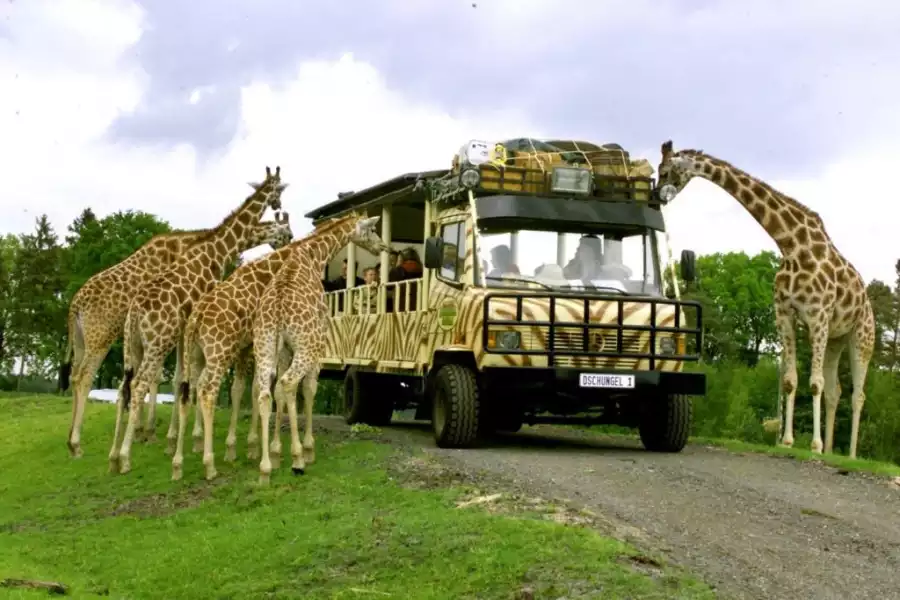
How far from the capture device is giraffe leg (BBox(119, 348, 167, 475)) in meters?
14.5

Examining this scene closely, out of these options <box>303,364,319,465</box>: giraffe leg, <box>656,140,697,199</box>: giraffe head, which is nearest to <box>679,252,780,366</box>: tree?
<box>656,140,697,199</box>: giraffe head

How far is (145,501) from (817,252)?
8.97 m

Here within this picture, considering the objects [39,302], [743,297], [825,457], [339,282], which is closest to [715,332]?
[743,297]

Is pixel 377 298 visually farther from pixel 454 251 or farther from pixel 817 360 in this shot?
pixel 817 360

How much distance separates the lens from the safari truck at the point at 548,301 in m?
13.8

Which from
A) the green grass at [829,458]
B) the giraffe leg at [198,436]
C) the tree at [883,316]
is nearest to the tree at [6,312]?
the tree at [883,316]

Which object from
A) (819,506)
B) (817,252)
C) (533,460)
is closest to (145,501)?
(533,460)

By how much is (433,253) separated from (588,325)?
1930mm

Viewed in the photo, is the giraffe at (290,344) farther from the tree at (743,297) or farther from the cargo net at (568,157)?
the tree at (743,297)

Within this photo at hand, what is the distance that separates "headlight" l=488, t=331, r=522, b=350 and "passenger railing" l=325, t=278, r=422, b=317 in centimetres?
241

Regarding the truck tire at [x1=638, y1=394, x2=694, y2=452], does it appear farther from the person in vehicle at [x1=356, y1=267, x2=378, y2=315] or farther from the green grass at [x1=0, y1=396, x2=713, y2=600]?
the person in vehicle at [x1=356, y1=267, x2=378, y2=315]

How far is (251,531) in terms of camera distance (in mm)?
10719

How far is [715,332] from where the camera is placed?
6059 centimetres

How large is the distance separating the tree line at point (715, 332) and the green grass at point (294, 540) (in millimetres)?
19708
